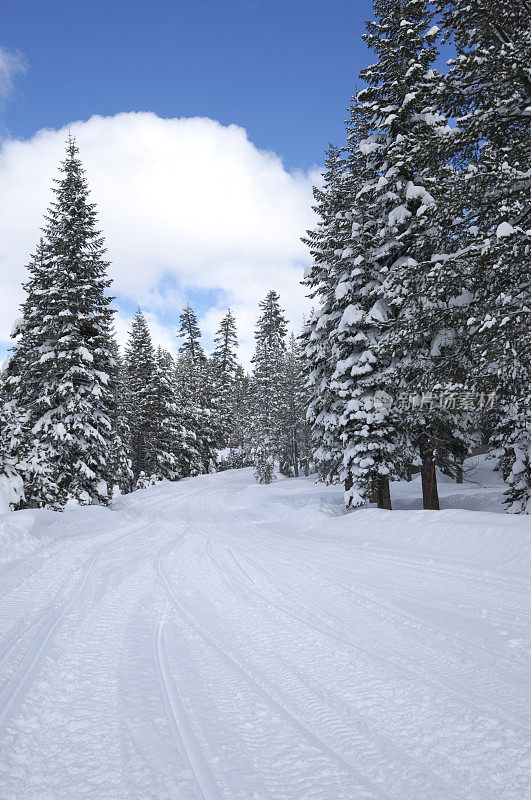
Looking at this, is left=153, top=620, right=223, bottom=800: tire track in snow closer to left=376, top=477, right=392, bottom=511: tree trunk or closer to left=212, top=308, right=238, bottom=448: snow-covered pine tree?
left=376, top=477, right=392, bottom=511: tree trunk

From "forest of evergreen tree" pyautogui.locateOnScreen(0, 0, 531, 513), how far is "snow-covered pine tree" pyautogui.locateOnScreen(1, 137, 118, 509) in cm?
9

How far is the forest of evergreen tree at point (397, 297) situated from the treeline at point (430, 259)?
47 mm

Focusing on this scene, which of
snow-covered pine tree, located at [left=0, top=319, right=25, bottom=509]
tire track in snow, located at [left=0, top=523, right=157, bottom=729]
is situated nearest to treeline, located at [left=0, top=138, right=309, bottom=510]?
snow-covered pine tree, located at [left=0, top=319, right=25, bottom=509]

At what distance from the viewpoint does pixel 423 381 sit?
374 inches

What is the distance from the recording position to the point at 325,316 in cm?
1720

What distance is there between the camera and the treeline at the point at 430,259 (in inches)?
315

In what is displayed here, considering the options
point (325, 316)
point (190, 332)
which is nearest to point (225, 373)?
point (190, 332)

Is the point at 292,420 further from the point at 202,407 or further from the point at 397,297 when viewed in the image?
the point at 397,297

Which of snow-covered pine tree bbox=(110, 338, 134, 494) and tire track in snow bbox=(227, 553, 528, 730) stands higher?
snow-covered pine tree bbox=(110, 338, 134, 494)

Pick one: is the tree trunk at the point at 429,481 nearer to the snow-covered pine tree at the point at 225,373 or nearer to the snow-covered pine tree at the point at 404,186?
the snow-covered pine tree at the point at 404,186

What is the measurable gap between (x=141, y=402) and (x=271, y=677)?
34585 millimetres

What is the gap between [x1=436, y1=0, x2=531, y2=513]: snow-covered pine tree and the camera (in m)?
7.63

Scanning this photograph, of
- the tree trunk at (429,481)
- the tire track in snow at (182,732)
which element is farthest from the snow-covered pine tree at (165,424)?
the tire track in snow at (182,732)

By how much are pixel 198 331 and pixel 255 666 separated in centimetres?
6464
